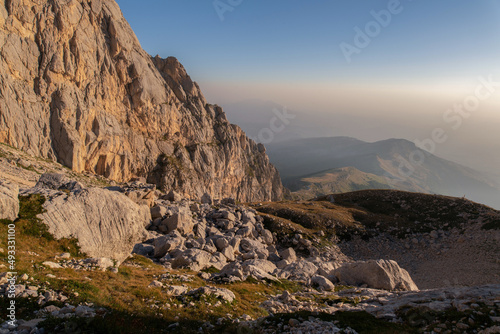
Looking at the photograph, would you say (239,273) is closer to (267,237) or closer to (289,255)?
(289,255)

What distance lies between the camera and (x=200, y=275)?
72.3 ft

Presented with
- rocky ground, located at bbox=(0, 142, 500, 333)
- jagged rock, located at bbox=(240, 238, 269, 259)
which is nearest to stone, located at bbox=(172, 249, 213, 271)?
rocky ground, located at bbox=(0, 142, 500, 333)

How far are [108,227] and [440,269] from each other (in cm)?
4560

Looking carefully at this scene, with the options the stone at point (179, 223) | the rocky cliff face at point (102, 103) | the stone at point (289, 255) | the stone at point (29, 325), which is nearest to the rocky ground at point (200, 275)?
the stone at point (29, 325)

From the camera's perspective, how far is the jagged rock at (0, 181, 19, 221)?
53.8ft

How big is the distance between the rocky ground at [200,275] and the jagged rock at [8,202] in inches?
2.5

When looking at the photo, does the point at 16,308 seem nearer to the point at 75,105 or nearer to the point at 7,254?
the point at 7,254

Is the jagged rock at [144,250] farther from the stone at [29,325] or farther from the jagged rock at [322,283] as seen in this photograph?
the stone at [29,325]

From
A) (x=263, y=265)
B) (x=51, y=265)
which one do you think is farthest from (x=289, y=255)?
(x=51, y=265)

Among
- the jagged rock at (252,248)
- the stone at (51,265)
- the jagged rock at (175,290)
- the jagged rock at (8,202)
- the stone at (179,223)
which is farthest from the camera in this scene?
the jagged rock at (252,248)

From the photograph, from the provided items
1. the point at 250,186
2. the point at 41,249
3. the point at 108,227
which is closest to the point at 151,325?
the point at 41,249

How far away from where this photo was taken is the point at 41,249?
53.8ft

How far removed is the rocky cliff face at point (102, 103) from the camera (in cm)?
6116

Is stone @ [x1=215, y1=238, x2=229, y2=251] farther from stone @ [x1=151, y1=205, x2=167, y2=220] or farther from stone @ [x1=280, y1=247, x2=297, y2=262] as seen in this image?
stone @ [x1=280, y1=247, x2=297, y2=262]
